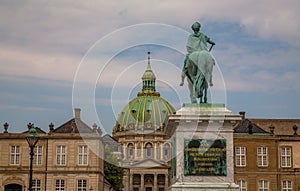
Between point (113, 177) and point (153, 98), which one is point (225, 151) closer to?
point (113, 177)

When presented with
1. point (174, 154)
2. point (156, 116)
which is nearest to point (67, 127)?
point (174, 154)

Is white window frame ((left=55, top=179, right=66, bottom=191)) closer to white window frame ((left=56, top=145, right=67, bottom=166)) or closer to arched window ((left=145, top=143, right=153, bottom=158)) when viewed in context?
white window frame ((left=56, top=145, right=67, bottom=166))

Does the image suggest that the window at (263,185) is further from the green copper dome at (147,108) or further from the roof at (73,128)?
the green copper dome at (147,108)

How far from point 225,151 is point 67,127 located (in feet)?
153

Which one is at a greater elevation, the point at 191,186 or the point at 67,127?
the point at 67,127

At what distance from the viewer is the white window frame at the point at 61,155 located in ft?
200

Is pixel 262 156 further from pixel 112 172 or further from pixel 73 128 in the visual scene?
pixel 112 172

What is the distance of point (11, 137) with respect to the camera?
2403 inches

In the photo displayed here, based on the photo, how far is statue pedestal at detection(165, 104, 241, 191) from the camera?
19.2 meters

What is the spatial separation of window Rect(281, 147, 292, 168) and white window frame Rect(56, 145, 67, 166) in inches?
926

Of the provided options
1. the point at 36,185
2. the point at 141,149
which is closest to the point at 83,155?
the point at 36,185

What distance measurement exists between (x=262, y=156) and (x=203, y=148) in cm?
3991

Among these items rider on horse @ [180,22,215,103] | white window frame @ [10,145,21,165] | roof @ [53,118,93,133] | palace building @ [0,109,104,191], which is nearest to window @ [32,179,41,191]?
palace building @ [0,109,104,191]

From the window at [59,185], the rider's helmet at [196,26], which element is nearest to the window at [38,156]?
the window at [59,185]
